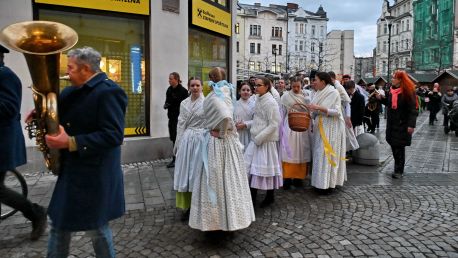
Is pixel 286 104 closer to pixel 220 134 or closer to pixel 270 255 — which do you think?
pixel 220 134

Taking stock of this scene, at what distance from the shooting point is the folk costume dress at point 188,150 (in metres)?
5.02

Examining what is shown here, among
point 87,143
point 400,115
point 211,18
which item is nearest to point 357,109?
point 400,115

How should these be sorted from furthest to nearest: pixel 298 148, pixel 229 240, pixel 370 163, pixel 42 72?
pixel 370 163, pixel 298 148, pixel 229 240, pixel 42 72

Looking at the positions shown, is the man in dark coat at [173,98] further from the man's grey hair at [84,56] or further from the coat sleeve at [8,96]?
the man's grey hair at [84,56]

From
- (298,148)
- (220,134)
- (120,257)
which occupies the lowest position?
(120,257)

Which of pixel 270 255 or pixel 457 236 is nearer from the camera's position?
pixel 270 255

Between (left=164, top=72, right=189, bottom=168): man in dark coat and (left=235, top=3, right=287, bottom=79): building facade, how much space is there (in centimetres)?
6205

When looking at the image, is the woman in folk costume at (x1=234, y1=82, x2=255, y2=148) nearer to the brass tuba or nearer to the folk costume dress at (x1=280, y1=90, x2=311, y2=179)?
the folk costume dress at (x1=280, y1=90, x2=311, y2=179)

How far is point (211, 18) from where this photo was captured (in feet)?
36.1

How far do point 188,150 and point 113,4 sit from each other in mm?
4673

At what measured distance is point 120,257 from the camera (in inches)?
161

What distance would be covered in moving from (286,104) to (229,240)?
9.42 feet


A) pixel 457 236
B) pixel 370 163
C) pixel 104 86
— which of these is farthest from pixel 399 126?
pixel 104 86

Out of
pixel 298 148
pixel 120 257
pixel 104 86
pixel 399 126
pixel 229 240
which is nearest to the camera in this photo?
pixel 104 86
